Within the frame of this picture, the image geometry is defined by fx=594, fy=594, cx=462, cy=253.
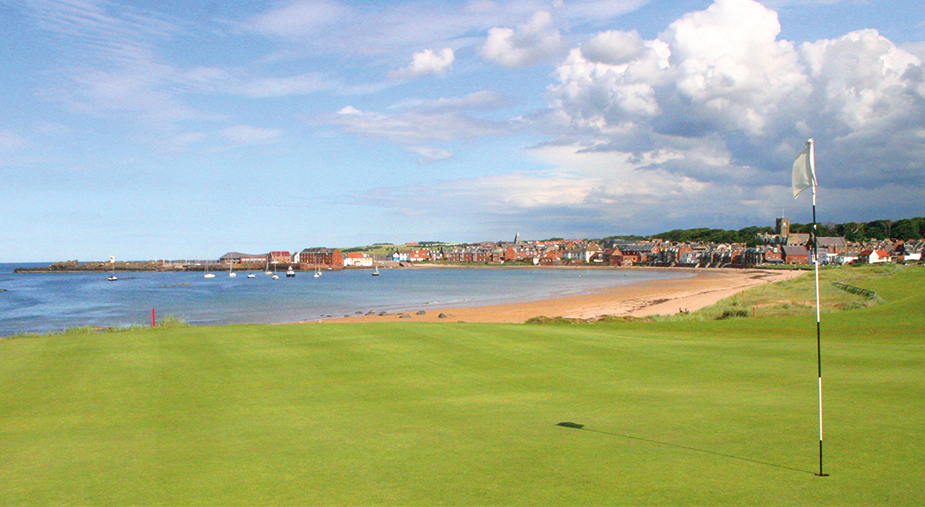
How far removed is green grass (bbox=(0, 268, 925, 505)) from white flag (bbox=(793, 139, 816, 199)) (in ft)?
10.4

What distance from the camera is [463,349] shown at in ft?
54.5

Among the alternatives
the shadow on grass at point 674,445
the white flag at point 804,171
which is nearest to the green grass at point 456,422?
the shadow on grass at point 674,445

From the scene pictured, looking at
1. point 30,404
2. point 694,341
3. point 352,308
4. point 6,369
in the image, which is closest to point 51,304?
point 352,308

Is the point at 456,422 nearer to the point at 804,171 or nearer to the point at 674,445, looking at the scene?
the point at 674,445

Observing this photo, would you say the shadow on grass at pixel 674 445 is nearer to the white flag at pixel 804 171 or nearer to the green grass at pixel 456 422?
the green grass at pixel 456 422

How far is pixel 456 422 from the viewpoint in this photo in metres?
9.26

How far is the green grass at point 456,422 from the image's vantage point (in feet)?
20.1

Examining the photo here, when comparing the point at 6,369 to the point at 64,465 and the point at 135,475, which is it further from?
the point at 135,475

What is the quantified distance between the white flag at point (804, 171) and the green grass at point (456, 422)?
317 centimetres

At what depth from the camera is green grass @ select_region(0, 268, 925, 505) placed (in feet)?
20.1

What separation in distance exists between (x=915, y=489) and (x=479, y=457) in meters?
4.40

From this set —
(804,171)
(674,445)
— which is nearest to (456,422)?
(674,445)

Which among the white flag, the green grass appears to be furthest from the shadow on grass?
the white flag

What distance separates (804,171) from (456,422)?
5.99 metres
